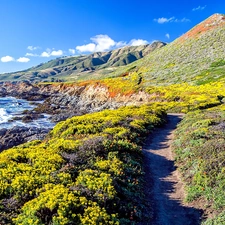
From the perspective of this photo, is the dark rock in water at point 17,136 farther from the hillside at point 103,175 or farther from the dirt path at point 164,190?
the dirt path at point 164,190

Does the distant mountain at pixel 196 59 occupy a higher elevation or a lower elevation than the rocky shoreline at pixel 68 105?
higher

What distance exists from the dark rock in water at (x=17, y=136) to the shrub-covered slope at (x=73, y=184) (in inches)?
757

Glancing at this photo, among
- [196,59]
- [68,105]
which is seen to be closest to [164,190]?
[68,105]

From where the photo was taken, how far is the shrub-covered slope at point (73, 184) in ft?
26.8

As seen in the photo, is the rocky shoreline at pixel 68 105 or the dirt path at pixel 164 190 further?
the rocky shoreline at pixel 68 105

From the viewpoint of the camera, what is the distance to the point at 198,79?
61.4 m

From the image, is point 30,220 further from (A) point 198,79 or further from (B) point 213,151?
(A) point 198,79

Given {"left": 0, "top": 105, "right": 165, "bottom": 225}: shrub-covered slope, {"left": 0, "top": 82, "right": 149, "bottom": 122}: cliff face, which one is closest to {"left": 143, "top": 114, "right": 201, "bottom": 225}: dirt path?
{"left": 0, "top": 105, "right": 165, "bottom": 225}: shrub-covered slope

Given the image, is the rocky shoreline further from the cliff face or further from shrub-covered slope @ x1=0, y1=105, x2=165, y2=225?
shrub-covered slope @ x1=0, y1=105, x2=165, y2=225

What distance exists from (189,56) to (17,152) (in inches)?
3113

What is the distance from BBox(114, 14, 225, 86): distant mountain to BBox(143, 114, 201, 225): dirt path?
149ft

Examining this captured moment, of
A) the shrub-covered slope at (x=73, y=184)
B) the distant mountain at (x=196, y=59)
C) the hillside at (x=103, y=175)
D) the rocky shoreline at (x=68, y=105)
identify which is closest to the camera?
the shrub-covered slope at (x=73, y=184)

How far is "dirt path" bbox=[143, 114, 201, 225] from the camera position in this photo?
1011 centimetres

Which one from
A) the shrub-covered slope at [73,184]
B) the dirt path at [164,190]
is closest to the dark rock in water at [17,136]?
the shrub-covered slope at [73,184]
